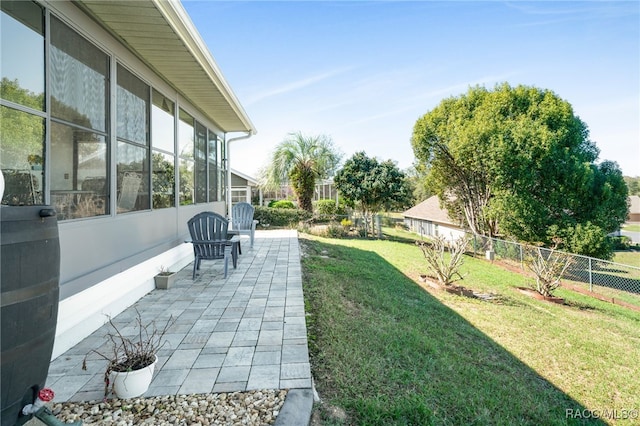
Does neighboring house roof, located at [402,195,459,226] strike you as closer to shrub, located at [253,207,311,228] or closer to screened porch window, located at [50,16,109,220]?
shrub, located at [253,207,311,228]

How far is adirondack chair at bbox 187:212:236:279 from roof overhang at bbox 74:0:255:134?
6.42 ft

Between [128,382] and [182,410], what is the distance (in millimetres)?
Answer: 380

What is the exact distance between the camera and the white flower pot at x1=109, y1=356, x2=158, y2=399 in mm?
1935

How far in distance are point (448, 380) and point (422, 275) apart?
5.01 m

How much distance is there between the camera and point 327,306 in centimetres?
411

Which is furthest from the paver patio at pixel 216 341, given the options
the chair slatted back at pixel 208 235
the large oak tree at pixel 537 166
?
the large oak tree at pixel 537 166

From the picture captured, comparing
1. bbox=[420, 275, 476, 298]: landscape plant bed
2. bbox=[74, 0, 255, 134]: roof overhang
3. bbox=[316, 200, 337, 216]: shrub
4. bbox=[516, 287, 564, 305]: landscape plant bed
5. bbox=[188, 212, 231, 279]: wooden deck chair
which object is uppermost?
bbox=[74, 0, 255, 134]: roof overhang

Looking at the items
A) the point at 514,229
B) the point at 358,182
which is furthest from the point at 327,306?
the point at 358,182

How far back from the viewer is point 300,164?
1595cm

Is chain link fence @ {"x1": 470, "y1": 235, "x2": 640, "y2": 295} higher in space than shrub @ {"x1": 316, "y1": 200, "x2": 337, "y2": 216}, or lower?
lower

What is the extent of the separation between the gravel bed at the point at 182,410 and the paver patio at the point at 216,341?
0.07 m

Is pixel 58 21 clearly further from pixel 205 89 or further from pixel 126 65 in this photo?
pixel 205 89

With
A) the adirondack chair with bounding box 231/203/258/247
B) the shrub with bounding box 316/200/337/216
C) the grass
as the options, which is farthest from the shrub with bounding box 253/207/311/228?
the grass

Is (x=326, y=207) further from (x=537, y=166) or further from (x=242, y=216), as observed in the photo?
(x=242, y=216)
